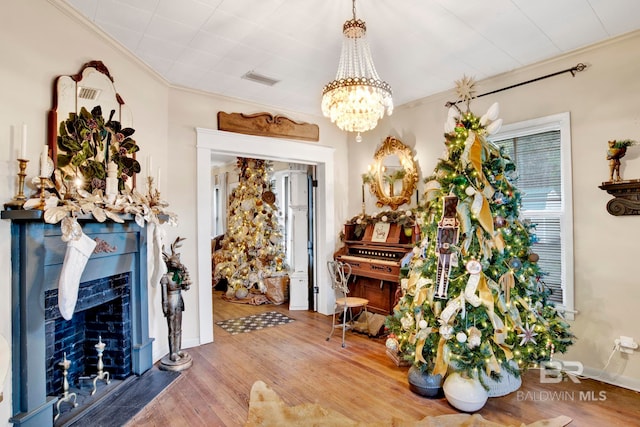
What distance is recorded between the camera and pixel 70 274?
7.01ft

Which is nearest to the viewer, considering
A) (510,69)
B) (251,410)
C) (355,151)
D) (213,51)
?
(251,410)

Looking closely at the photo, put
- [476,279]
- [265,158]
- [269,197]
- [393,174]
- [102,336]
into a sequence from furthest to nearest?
[269,197], [393,174], [265,158], [102,336], [476,279]

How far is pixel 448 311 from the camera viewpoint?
8.38 feet

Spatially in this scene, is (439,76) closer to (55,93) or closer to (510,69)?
(510,69)

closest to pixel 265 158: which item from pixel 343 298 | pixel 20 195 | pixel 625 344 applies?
pixel 343 298

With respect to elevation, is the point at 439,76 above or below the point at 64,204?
above

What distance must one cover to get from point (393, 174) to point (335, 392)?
274 centimetres

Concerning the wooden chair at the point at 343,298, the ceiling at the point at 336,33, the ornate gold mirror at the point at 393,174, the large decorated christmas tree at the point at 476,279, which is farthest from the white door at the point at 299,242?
the large decorated christmas tree at the point at 476,279

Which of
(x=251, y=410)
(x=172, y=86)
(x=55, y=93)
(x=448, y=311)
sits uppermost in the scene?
(x=172, y=86)

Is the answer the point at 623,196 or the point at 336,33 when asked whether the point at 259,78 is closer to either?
the point at 336,33

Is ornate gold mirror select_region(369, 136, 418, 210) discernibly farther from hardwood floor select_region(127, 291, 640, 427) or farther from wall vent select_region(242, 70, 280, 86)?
hardwood floor select_region(127, 291, 640, 427)

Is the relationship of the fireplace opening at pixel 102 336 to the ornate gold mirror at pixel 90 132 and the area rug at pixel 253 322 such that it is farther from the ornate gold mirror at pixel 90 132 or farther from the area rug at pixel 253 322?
the area rug at pixel 253 322

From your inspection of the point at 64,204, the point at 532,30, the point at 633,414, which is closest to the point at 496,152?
the point at 532,30

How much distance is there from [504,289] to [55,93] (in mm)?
3479
